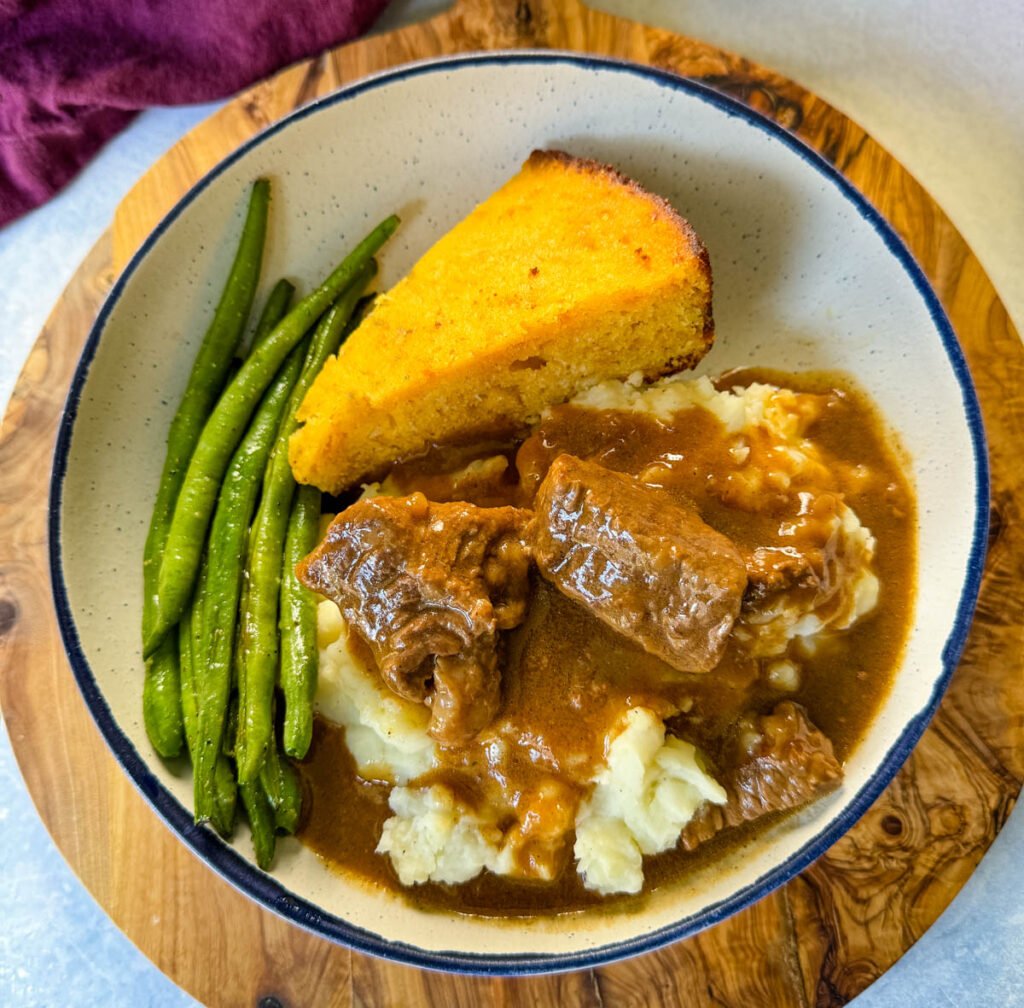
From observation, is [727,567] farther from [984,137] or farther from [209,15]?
[209,15]

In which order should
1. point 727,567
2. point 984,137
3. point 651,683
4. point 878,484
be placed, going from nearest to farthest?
point 727,567
point 651,683
point 878,484
point 984,137

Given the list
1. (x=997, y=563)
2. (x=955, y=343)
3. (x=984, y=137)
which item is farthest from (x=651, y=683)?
(x=984, y=137)

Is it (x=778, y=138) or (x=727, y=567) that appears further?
(x=778, y=138)

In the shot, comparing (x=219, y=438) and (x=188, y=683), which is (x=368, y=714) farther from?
(x=219, y=438)

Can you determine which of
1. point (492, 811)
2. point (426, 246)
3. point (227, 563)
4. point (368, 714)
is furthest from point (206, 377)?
point (492, 811)

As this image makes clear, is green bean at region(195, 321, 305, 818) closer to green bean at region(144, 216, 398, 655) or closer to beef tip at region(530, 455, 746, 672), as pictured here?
green bean at region(144, 216, 398, 655)

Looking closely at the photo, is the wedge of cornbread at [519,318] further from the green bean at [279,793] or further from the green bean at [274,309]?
the green bean at [279,793]

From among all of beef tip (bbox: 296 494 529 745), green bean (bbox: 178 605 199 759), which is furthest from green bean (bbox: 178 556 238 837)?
beef tip (bbox: 296 494 529 745)
